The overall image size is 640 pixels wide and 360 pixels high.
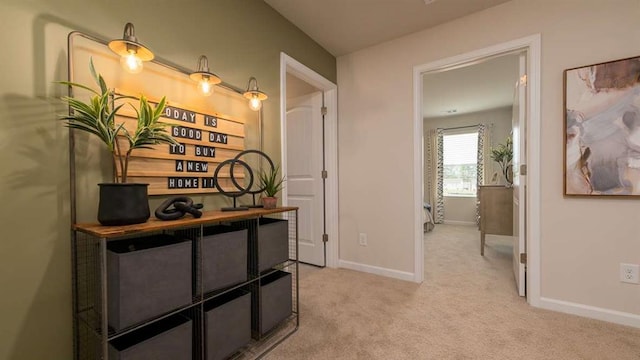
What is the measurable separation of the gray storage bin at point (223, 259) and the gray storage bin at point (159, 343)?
0.19 metres

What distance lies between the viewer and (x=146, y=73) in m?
1.40

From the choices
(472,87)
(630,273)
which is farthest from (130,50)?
(472,87)

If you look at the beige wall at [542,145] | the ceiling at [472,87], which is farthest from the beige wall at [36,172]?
the ceiling at [472,87]

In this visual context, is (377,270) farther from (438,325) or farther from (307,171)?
(307,171)

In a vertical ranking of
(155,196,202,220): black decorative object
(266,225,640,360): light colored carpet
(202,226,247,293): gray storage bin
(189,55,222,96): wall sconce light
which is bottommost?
(266,225,640,360): light colored carpet

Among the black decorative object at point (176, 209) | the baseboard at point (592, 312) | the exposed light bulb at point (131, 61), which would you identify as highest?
the exposed light bulb at point (131, 61)

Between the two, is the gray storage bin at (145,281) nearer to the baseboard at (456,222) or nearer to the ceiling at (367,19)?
the ceiling at (367,19)

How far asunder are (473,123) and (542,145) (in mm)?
4150

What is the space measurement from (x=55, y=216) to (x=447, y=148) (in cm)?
653

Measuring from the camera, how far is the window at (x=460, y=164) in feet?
18.9

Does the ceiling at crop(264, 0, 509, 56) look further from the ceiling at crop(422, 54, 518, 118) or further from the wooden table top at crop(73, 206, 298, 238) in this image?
the wooden table top at crop(73, 206, 298, 238)

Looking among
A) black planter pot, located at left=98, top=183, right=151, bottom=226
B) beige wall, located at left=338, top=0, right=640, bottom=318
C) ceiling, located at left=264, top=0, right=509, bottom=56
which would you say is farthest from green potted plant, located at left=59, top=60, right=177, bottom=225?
beige wall, located at left=338, top=0, right=640, bottom=318

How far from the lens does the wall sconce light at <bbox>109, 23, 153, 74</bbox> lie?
3.54ft

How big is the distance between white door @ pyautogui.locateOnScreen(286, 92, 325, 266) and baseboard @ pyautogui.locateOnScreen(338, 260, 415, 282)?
0.94ft
